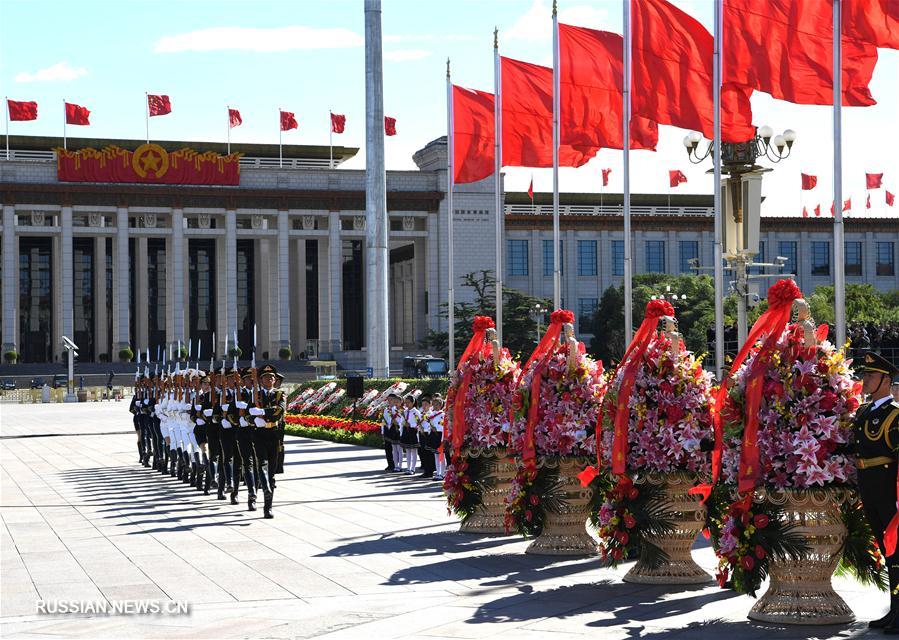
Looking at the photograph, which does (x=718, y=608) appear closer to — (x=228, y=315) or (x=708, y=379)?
(x=708, y=379)

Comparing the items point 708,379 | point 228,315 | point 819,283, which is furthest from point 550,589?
point 819,283

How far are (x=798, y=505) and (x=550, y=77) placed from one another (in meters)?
A: 15.5

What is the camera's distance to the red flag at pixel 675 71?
18656mm

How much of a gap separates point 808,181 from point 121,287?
4654 centimetres

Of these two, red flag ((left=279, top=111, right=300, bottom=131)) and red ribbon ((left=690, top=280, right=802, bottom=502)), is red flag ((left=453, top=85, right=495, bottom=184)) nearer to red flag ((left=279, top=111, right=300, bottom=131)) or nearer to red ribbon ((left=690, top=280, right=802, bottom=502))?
red ribbon ((left=690, top=280, right=802, bottom=502))

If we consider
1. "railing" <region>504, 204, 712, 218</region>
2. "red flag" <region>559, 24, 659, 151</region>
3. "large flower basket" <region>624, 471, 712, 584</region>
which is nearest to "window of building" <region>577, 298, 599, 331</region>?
"railing" <region>504, 204, 712, 218</region>

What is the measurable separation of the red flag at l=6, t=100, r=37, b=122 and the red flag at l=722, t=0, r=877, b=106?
61.1 meters

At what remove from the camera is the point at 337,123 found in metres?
74.6

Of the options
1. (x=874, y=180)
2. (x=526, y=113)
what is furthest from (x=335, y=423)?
(x=874, y=180)

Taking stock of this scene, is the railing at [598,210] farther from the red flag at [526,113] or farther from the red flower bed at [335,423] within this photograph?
the red flag at [526,113]

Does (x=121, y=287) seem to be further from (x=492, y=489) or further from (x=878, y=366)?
(x=878, y=366)

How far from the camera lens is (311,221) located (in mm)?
84750

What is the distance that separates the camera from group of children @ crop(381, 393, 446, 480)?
876 inches

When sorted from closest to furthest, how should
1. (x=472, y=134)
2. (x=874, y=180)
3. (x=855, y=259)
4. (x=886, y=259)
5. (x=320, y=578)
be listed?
(x=320, y=578) < (x=472, y=134) < (x=874, y=180) < (x=855, y=259) < (x=886, y=259)
